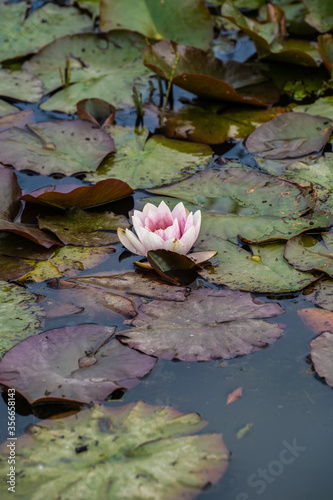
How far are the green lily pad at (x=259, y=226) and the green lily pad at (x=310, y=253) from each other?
2.0 inches

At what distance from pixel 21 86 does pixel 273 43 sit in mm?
1952

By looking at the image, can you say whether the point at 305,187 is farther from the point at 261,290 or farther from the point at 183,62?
the point at 183,62

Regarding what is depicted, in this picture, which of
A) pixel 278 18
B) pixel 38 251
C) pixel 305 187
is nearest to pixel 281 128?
pixel 305 187

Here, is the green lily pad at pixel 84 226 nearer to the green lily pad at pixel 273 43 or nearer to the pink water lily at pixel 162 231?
the pink water lily at pixel 162 231

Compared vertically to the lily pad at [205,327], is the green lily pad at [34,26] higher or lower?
higher

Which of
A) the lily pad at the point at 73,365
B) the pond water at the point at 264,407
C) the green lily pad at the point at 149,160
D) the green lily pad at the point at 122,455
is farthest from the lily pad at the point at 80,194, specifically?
the green lily pad at the point at 122,455

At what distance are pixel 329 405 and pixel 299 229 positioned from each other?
36.9 inches

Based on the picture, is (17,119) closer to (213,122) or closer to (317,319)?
(213,122)

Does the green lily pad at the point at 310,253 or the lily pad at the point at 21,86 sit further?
the lily pad at the point at 21,86

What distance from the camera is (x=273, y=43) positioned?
154 inches

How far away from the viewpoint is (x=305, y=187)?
268 cm

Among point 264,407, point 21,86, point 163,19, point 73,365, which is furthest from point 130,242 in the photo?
point 163,19

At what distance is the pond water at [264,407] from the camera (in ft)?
5.43

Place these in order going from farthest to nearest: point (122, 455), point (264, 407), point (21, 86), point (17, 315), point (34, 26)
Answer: point (34, 26)
point (21, 86)
point (17, 315)
point (264, 407)
point (122, 455)
